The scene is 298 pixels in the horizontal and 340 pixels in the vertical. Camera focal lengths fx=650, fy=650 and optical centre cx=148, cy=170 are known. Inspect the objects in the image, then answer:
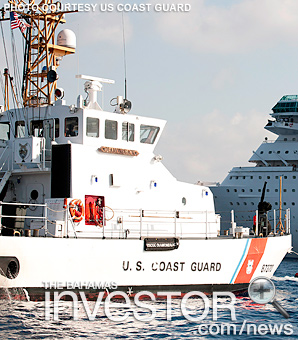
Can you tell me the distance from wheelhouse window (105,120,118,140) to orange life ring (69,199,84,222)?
2.53 meters

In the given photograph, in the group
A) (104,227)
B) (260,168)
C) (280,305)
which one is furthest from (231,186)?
(104,227)

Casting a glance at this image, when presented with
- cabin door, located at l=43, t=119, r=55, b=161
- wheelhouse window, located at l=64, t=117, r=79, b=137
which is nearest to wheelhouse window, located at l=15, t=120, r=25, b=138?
cabin door, located at l=43, t=119, r=55, b=161

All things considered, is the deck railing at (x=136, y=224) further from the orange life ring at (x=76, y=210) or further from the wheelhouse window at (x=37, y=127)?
the wheelhouse window at (x=37, y=127)

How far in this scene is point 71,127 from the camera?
60.2 feet

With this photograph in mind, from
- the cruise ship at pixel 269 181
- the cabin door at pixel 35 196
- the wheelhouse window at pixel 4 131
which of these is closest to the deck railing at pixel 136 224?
the cabin door at pixel 35 196

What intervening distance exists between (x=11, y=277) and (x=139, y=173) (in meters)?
5.55

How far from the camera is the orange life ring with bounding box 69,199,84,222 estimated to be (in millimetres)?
16828

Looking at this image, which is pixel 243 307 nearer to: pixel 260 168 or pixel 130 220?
pixel 130 220

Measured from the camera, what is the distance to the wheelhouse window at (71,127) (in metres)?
18.3

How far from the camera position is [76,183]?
17406 millimetres

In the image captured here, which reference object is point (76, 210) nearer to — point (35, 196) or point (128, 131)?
point (35, 196)

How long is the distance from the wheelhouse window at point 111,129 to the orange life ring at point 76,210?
8.29ft

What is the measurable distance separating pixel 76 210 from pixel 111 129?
10.0ft

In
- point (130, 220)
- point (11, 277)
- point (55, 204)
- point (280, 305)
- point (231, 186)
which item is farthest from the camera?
point (231, 186)
